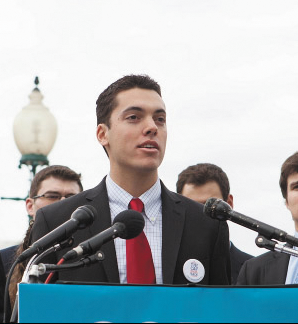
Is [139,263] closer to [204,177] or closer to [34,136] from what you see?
[204,177]

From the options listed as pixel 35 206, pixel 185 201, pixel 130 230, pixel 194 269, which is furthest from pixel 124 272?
pixel 35 206

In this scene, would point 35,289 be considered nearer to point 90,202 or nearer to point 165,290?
point 165,290

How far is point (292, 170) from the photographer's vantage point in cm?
637

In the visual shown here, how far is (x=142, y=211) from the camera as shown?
4941mm

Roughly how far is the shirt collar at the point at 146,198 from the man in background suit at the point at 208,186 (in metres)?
2.57

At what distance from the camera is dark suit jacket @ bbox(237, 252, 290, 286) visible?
6070 millimetres

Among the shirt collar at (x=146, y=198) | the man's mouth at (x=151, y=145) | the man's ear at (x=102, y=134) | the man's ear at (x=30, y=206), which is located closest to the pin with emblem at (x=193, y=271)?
the shirt collar at (x=146, y=198)

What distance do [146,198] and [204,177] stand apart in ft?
9.18

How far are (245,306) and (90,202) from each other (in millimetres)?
2065

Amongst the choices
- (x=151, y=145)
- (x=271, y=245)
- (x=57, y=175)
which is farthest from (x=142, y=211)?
(x=57, y=175)

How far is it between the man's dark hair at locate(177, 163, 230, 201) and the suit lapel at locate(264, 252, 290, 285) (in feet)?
5.51

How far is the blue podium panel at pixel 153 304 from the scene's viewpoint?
9.99 ft

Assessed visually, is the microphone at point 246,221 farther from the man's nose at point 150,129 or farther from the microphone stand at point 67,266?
the man's nose at point 150,129

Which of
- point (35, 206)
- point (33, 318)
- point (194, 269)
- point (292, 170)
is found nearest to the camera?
point (33, 318)
